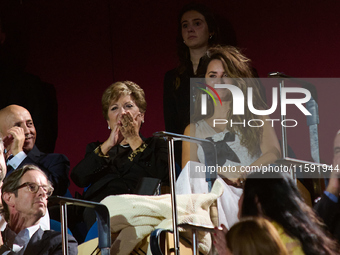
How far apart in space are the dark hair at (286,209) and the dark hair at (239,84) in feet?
2.45

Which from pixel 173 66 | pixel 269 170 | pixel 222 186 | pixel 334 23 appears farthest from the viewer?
pixel 173 66

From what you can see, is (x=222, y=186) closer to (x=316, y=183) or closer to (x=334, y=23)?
(x=316, y=183)

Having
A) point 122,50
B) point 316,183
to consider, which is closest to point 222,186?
point 316,183

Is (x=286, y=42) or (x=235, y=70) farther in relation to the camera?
(x=286, y=42)

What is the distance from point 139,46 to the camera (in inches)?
135

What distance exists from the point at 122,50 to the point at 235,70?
1.03 m

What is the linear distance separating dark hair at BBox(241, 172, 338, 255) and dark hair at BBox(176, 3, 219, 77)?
4.38 feet

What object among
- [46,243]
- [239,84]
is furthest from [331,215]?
[46,243]

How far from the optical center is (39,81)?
3.48 meters

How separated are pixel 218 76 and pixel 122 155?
0.66m

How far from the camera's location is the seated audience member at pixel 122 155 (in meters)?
2.64

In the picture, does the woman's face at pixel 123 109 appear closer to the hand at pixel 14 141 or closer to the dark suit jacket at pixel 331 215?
the hand at pixel 14 141

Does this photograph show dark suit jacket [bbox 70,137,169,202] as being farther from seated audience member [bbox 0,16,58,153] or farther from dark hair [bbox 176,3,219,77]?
seated audience member [bbox 0,16,58,153]

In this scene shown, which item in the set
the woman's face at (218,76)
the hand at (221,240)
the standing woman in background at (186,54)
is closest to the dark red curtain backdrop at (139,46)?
the standing woman in background at (186,54)
